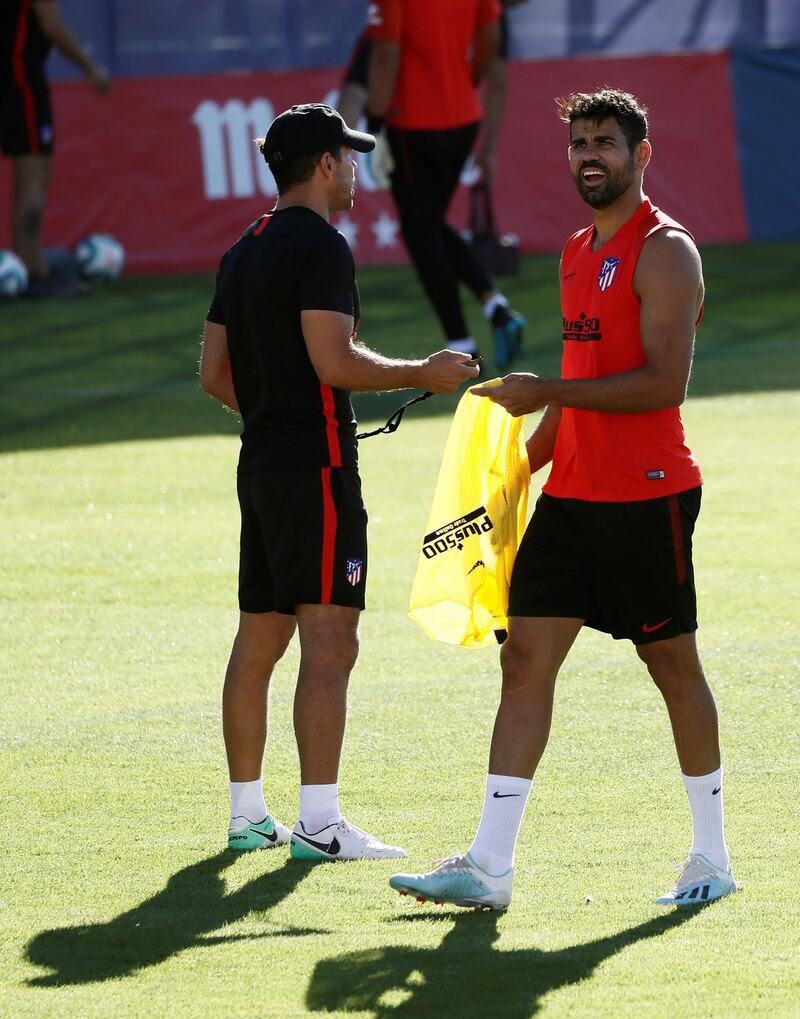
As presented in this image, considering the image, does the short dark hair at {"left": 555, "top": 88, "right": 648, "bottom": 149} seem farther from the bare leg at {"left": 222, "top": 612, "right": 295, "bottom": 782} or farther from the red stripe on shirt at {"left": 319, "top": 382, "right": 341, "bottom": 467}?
the bare leg at {"left": 222, "top": 612, "right": 295, "bottom": 782}

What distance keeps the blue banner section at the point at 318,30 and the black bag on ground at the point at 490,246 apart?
4322mm

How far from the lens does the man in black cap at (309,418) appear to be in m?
4.77

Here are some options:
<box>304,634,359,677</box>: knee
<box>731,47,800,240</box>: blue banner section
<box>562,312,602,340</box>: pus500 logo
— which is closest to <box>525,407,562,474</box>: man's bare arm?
<box>562,312,602,340</box>: pus500 logo

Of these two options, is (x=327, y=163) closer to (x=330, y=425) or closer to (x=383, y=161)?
(x=330, y=425)

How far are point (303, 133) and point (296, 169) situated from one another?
101mm

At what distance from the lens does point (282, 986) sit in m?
3.98

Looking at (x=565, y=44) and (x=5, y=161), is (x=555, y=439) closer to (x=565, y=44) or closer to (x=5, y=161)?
(x=5, y=161)

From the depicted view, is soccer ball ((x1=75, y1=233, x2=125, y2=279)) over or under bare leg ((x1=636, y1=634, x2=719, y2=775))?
over

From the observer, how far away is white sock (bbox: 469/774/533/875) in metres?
4.43

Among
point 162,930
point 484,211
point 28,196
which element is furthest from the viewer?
point 484,211

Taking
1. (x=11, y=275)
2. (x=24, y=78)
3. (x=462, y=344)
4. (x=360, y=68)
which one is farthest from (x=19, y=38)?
(x=462, y=344)

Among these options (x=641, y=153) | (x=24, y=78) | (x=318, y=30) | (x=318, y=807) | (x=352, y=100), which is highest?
(x=318, y=30)

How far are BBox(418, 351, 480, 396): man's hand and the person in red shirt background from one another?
6.96m

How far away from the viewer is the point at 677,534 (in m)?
4.53
